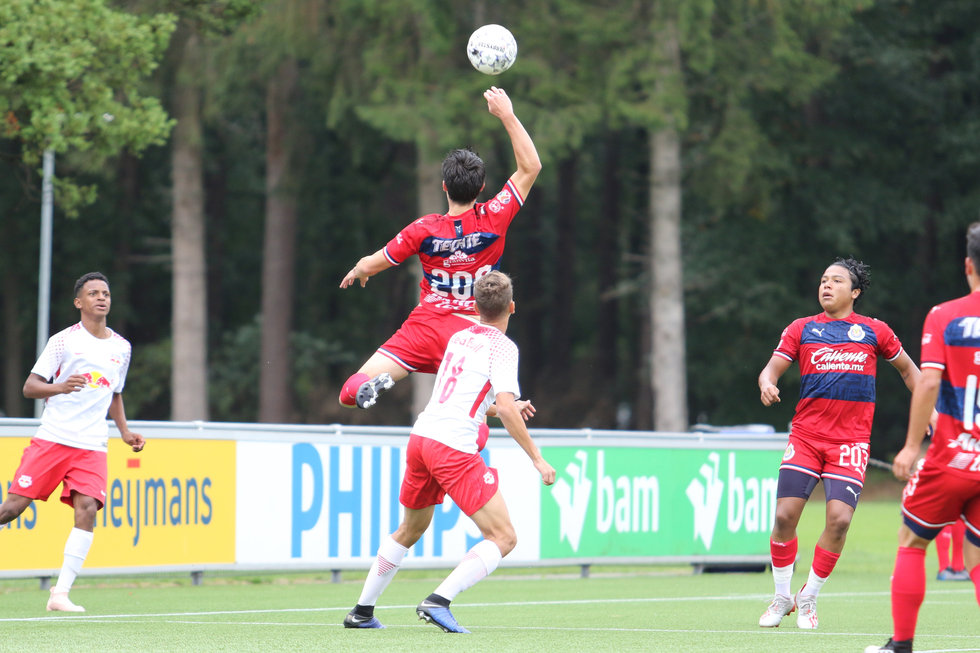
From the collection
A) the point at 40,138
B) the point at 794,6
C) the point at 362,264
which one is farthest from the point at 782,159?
the point at 362,264

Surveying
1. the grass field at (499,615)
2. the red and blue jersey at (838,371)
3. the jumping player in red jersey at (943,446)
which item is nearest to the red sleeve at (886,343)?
the red and blue jersey at (838,371)

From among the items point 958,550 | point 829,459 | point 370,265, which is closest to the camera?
point 370,265

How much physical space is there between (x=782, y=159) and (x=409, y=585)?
26238 mm

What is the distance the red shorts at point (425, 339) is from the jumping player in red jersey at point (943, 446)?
323cm

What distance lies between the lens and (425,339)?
374 inches

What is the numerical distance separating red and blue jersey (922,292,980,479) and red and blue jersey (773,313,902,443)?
3368 mm

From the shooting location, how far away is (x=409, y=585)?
15.0 metres

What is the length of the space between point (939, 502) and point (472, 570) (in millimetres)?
2801

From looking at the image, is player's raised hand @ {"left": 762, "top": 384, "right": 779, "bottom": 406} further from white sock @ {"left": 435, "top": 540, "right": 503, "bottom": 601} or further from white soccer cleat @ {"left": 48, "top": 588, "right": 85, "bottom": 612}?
white soccer cleat @ {"left": 48, "top": 588, "right": 85, "bottom": 612}

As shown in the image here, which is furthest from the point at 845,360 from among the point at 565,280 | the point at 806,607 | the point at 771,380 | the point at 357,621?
the point at 565,280

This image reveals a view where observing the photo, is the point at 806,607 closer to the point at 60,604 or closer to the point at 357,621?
the point at 357,621

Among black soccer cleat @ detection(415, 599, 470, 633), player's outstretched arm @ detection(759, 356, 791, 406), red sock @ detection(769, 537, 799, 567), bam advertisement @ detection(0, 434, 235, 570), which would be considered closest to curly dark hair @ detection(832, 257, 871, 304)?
player's outstretched arm @ detection(759, 356, 791, 406)

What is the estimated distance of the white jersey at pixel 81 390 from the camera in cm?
1099

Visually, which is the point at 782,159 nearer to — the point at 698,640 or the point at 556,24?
the point at 556,24
